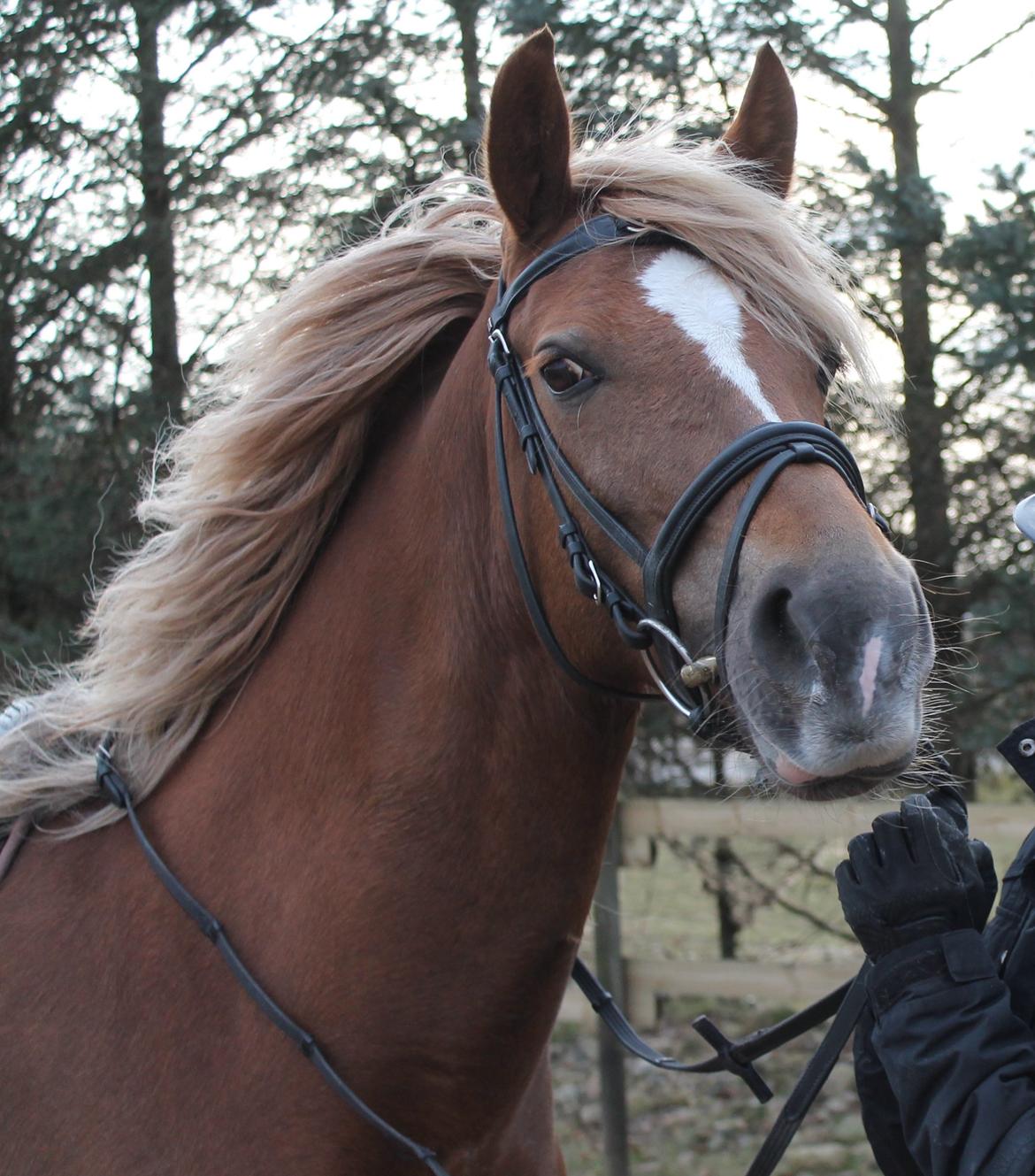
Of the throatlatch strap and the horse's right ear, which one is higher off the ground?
the horse's right ear

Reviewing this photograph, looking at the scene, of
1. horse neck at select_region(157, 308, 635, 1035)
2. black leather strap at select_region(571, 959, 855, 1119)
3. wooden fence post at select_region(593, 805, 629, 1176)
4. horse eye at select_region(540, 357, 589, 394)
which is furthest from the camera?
wooden fence post at select_region(593, 805, 629, 1176)

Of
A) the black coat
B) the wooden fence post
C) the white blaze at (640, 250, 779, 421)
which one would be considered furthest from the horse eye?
the wooden fence post

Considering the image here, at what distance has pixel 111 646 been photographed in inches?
94.3

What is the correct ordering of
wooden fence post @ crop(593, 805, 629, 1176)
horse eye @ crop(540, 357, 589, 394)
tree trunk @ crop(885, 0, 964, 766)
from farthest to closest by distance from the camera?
1. tree trunk @ crop(885, 0, 964, 766)
2. wooden fence post @ crop(593, 805, 629, 1176)
3. horse eye @ crop(540, 357, 589, 394)

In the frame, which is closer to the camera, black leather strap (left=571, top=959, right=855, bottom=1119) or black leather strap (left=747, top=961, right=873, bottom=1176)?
black leather strap (left=747, top=961, right=873, bottom=1176)

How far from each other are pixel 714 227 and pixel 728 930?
229 inches

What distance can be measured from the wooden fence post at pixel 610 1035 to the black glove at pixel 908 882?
3.06 m

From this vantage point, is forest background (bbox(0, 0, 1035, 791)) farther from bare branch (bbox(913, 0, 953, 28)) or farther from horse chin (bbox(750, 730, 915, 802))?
horse chin (bbox(750, 730, 915, 802))

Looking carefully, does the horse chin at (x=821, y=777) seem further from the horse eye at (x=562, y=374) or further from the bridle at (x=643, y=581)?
the horse eye at (x=562, y=374)

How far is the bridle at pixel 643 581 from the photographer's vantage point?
5.47ft

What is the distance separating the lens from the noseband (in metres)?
1.66

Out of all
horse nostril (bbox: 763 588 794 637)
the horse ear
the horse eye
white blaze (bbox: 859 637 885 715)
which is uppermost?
the horse ear

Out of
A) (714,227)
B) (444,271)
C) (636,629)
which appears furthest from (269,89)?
(636,629)

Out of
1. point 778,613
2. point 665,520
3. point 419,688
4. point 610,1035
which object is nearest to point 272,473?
point 419,688
